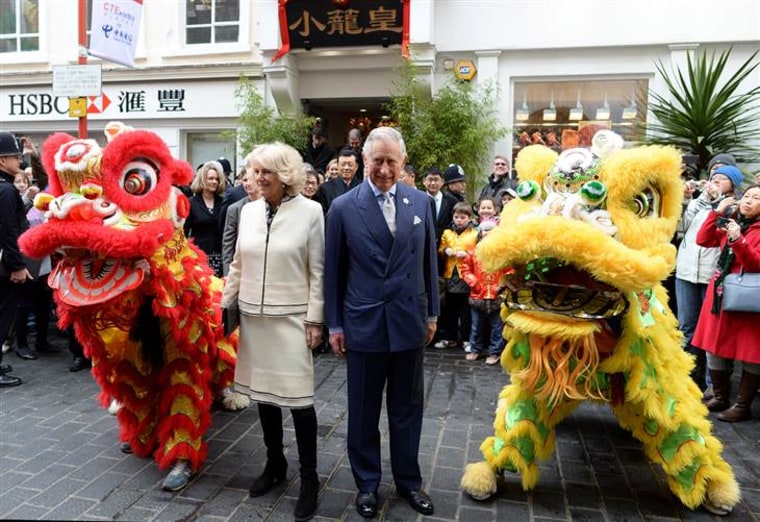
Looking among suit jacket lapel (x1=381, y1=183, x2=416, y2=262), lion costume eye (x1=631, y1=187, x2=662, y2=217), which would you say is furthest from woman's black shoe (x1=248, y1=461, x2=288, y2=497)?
lion costume eye (x1=631, y1=187, x2=662, y2=217)

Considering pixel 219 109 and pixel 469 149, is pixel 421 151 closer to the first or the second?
pixel 469 149

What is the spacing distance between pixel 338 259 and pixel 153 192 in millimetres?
1133

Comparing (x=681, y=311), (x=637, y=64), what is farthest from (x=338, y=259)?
(x=637, y=64)

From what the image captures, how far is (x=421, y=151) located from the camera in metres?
8.66

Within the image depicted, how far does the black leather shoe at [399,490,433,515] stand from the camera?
3172 mm

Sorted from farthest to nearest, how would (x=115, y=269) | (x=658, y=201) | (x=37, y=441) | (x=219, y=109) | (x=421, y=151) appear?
(x=219, y=109) → (x=421, y=151) → (x=37, y=441) → (x=115, y=269) → (x=658, y=201)

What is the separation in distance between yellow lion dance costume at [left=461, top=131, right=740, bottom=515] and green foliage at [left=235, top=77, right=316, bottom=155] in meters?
6.47

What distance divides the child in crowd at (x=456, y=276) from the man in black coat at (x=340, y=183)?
1.18 metres

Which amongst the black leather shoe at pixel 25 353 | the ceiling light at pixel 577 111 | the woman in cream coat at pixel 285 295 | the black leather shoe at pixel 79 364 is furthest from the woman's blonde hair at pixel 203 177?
the ceiling light at pixel 577 111

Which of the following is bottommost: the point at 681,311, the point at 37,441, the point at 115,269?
the point at 37,441

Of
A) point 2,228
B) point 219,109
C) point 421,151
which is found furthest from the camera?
point 219,109

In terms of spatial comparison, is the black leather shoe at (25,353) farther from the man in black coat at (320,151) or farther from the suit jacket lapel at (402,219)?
the suit jacket lapel at (402,219)

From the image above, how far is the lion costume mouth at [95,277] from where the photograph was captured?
315 cm

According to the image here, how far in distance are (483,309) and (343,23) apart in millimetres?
5349
